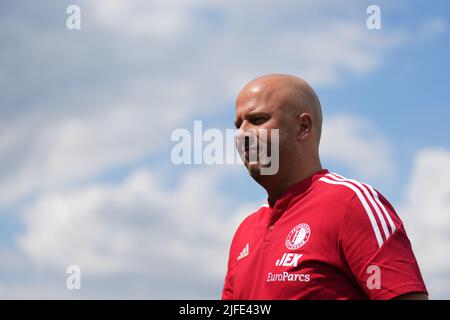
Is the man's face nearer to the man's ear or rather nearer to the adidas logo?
the man's ear

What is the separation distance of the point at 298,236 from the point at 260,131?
93cm

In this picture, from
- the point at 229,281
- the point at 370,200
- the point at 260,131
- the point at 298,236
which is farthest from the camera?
the point at 229,281

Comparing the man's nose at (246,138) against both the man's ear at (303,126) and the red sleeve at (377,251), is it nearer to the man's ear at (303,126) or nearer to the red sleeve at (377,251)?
the man's ear at (303,126)

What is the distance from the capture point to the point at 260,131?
18.3 ft

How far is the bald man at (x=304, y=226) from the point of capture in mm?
4895

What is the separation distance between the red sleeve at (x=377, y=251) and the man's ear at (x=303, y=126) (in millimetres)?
835

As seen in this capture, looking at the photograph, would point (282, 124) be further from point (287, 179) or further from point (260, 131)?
point (287, 179)

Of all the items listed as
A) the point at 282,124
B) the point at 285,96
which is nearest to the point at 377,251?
the point at 282,124

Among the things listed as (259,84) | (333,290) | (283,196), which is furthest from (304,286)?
(259,84)

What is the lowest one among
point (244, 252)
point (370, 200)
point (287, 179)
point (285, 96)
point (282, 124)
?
point (244, 252)

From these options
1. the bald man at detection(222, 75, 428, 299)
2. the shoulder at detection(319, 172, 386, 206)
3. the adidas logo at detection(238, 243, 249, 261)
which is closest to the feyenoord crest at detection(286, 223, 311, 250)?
the bald man at detection(222, 75, 428, 299)

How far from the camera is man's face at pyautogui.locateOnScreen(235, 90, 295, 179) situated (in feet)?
18.3

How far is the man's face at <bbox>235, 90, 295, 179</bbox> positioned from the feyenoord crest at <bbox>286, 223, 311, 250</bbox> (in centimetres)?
62

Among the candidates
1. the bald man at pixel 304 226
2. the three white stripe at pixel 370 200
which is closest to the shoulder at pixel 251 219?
the bald man at pixel 304 226
